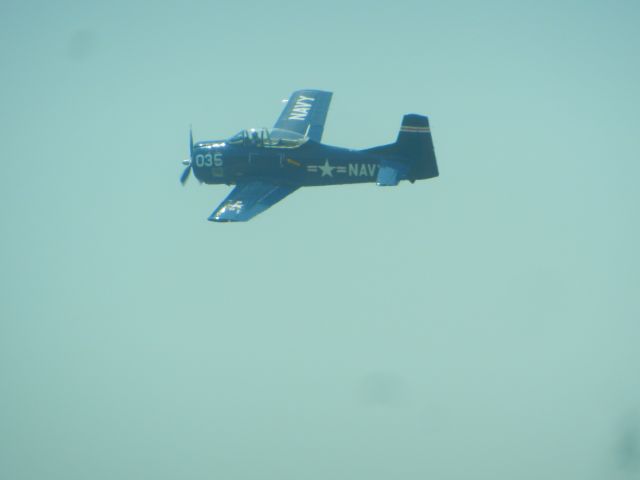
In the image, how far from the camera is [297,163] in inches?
1378

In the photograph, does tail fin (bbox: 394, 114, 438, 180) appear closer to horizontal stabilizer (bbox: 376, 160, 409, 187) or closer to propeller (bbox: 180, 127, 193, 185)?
horizontal stabilizer (bbox: 376, 160, 409, 187)

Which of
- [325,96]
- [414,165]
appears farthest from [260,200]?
[325,96]

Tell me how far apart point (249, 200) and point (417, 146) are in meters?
5.72

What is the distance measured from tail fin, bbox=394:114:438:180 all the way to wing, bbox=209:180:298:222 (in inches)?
163

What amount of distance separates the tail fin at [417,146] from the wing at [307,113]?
4.82 meters

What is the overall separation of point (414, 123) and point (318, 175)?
3.96m

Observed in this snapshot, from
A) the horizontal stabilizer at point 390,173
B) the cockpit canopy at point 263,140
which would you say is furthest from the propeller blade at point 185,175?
the horizontal stabilizer at point 390,173

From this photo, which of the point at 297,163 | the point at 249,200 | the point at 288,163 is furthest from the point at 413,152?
the point at 249,200

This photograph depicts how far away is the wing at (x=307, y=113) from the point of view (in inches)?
1495

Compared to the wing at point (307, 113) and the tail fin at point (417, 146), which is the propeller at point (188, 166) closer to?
the wing at point (307, 113)

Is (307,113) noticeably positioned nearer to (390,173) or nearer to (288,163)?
(288,163)

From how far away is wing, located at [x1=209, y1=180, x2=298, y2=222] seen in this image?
3256cm

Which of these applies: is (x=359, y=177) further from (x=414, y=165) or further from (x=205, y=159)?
(x=205, y=159)

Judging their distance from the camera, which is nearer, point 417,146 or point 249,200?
point 417,146
